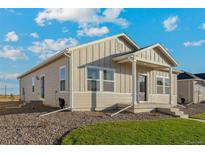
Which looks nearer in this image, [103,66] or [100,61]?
[100,61]

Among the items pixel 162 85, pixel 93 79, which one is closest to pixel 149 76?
pixel 162 85

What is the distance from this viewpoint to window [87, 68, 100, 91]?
43.0ft

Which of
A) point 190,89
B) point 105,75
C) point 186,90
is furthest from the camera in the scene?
point 186,90

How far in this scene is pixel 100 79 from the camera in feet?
44.5

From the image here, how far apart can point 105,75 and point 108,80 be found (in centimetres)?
39

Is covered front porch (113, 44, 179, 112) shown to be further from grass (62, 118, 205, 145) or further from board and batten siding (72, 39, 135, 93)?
grass (62, 118, 205, 145)

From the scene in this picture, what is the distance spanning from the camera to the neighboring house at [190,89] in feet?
79.4

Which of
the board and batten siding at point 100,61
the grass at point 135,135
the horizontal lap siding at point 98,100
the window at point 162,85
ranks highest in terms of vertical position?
the board and batten siding at point 100,61

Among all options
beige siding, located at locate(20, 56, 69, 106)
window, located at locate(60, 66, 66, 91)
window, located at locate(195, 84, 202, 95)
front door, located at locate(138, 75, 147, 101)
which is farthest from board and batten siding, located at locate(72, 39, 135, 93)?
window, located at locate(195, 84, 202, 95)

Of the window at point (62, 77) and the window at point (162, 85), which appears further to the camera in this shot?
the window at point (162, 85)

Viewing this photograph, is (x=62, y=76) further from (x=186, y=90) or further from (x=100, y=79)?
(x=186, y=90)

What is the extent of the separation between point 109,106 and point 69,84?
9.91 feet

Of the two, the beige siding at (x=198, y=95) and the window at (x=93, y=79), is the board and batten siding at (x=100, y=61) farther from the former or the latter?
the beige siding at (x=198, y=95)

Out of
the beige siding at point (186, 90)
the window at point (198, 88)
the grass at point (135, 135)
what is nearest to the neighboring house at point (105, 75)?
the grass at point (135, 135)
